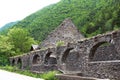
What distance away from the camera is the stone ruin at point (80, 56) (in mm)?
13664

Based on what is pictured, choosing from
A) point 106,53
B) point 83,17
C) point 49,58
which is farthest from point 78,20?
point 106,53

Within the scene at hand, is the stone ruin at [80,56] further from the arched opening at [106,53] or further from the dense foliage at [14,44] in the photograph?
the dense foliage at [14,44]

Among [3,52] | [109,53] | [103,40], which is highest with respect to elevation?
[103,40]

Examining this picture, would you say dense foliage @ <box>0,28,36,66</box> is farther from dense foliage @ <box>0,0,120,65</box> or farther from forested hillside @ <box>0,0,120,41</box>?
forested hillside @ <box>0,0,120,41</box>

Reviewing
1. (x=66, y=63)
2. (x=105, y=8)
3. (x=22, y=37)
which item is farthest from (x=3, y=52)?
(x=66, y=63)

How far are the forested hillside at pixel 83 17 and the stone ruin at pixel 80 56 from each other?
14.7 metres

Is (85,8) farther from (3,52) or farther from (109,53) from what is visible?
(109,53)

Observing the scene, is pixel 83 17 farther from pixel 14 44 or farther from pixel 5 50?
pixel 5 50

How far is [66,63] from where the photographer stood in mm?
21219

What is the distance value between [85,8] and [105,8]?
24.2 feet

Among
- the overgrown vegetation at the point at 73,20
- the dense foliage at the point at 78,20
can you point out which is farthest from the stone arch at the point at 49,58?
the dense foliage at the point at 78,20

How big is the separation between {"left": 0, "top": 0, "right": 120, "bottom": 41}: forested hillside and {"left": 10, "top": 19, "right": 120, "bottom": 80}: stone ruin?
14730mm

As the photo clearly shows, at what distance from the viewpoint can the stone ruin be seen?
13664 mm

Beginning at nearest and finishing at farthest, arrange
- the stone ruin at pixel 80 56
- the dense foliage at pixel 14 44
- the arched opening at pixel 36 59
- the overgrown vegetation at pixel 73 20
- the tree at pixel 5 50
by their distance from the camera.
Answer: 1. the stone ruin at pixel 80 56
2. the arched opening at pixel 36 59
3. the tree at pixel 5 50
4. the dense foliage at pixel 14 44
5. the overgrown vegetation at pixel 73 20
